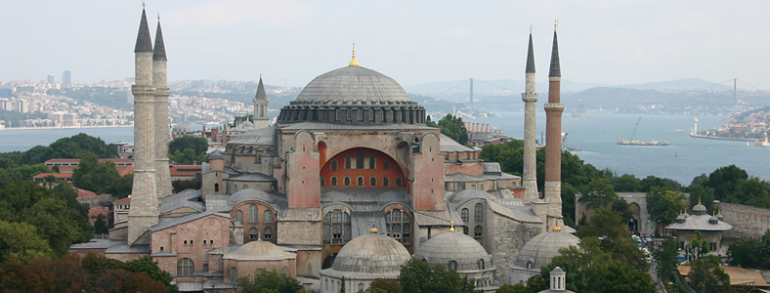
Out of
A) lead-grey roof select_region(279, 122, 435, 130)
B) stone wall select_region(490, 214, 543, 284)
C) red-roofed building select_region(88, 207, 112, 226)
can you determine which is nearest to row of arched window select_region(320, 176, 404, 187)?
lead-grey roof select_region(279, 122, 435, 130)

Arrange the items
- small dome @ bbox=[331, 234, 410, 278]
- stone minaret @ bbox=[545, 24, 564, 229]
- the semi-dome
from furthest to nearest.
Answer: stone minaret @ bbox=[545, 24, 564, 229] < the semi-dome < small dome @ bbox=[331, 234, 410, 278]

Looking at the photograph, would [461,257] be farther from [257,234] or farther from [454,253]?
[257,234]

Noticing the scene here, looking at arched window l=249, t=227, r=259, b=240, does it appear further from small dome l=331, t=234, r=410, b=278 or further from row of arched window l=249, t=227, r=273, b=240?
small dome l=331, t=234, r=410, b=278

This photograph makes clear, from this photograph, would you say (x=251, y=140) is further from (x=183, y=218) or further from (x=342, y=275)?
(x=342, y=275)

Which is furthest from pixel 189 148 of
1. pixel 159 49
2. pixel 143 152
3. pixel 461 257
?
pixel 461 257

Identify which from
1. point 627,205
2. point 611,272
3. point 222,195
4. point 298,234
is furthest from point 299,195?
point 627,205
